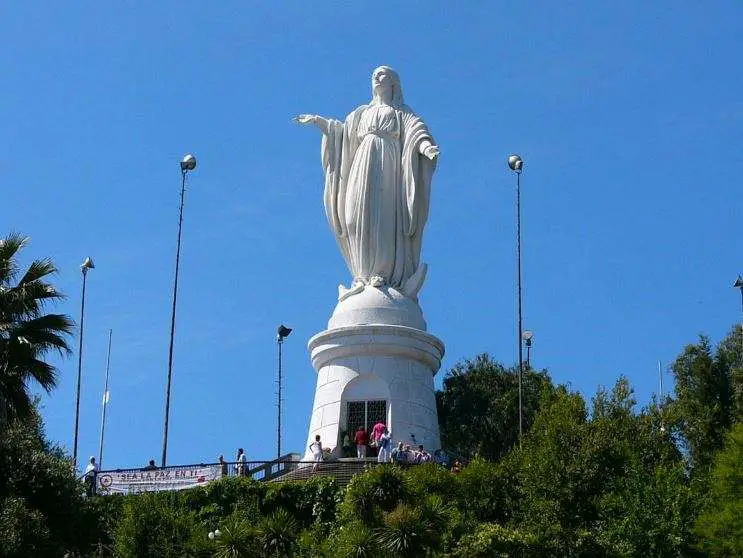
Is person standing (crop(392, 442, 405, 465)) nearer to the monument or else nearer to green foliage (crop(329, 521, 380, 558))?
the monument

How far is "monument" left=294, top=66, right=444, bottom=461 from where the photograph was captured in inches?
1549

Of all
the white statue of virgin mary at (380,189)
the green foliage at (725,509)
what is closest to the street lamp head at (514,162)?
the white statue of virgin mary at (380,189)

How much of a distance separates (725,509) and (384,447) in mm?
8982

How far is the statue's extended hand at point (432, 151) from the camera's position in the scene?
41.1 meters

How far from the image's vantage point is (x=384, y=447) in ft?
118

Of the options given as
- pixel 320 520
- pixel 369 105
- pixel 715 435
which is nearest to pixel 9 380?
pixel 320 520

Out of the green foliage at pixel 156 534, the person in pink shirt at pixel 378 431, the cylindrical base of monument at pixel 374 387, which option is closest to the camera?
the green foliage at pixel 156 534

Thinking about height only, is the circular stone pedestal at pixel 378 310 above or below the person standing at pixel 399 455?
above

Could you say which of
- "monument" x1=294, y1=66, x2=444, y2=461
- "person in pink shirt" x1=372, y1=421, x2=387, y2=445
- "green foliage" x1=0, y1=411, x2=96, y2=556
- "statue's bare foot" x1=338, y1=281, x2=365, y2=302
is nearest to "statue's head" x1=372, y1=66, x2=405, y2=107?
"monument" x1=294, y1=66, x2=444, y2=461

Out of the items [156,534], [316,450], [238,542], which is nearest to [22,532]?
[156,534]

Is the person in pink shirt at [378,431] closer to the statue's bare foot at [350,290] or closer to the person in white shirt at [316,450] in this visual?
the person in white shirt at [316,450]

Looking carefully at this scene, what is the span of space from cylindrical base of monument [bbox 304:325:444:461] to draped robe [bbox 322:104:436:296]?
79.9 inches

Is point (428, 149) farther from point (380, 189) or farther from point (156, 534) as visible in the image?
point (156, 534)

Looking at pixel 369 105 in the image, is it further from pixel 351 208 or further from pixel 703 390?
pixel 703 390
